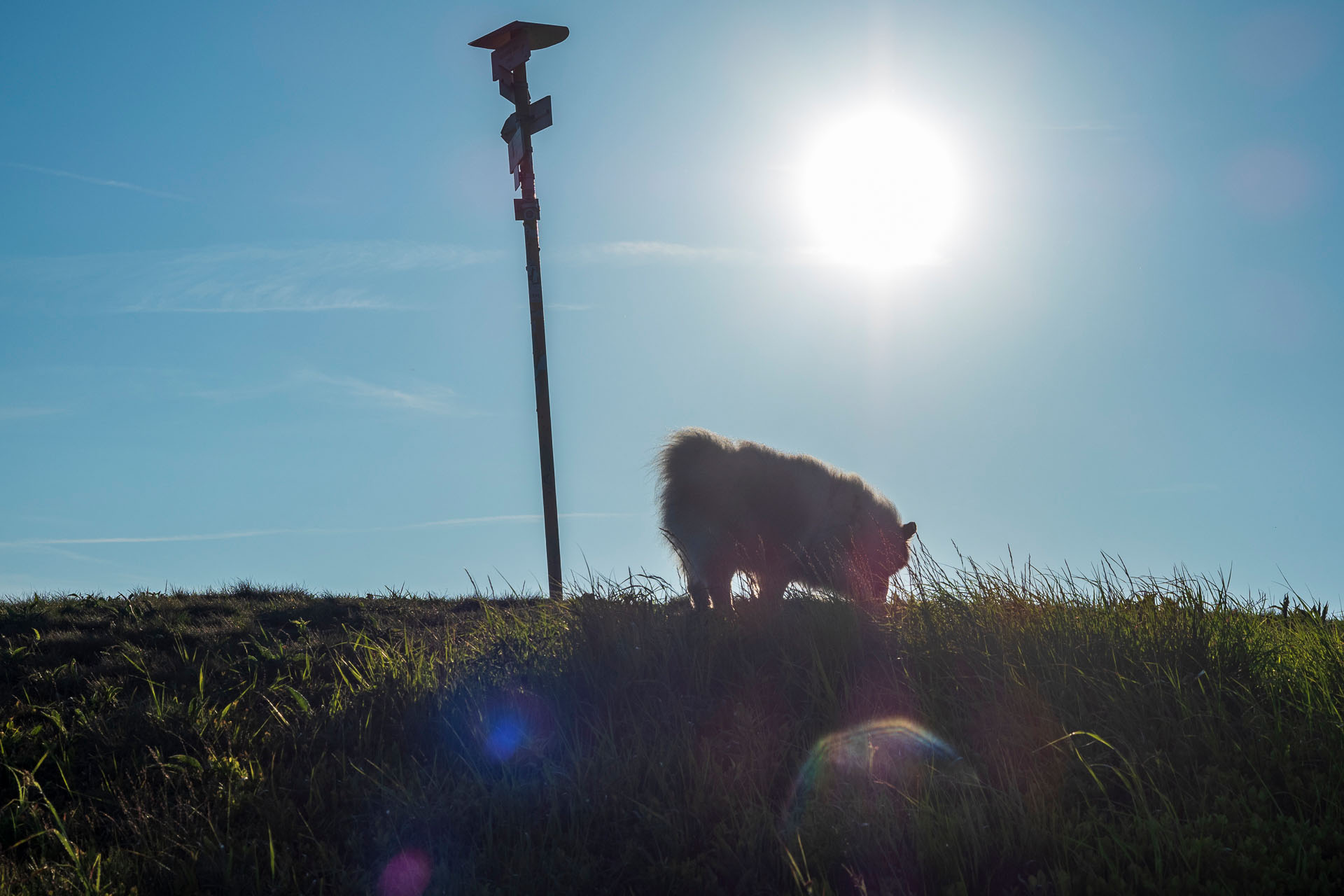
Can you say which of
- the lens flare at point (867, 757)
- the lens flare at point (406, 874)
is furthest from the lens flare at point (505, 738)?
the lens flare at point (867, 757)

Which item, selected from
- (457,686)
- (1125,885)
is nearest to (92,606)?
(457,686)

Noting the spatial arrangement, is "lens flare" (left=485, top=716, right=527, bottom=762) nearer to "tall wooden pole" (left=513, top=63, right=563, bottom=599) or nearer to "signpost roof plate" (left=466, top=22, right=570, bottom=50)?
"tall wooden pole" (left=513, top=63, right=563, bottom=599)

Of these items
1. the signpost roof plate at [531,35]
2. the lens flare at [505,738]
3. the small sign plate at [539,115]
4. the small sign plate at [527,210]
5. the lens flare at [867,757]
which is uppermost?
the signpost roof plate at [531,35]

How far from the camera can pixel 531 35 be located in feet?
38.1

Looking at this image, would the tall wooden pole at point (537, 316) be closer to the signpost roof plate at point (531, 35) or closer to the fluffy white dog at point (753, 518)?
the signpost roof plate at point (531, 35)

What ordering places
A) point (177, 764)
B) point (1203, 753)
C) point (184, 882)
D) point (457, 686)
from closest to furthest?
1. point (184, 882)
2. point (1203, 753)
3. point (177, 764)
4. point (457, 686)

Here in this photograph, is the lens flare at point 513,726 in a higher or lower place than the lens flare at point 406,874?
higher

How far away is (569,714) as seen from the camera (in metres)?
5.01

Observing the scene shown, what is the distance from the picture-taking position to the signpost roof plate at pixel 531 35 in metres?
11.5

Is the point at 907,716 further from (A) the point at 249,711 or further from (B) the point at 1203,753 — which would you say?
(A) the point at 249,711

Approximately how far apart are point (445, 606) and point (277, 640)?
9.33 feet

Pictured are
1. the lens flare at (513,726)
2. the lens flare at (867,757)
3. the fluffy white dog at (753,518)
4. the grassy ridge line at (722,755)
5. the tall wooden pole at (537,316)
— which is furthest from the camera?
the tall wooden pole at (537,316)

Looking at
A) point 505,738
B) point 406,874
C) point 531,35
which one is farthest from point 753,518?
point 531,35

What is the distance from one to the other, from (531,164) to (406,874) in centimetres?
1014
